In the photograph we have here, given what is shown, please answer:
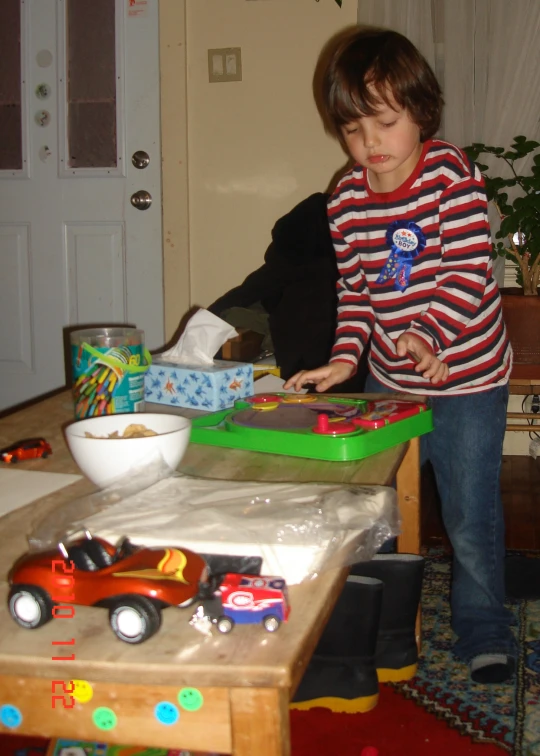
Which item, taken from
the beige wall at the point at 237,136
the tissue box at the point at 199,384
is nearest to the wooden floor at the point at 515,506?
the beige wall at the point at 237,136

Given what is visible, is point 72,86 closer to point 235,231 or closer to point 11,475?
point 235,231

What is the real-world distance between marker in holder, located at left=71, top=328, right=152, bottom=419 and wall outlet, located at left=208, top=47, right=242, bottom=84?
198cm

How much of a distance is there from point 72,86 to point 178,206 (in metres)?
0.57

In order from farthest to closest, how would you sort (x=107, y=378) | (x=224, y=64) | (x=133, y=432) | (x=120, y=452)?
(x=224, y=64), (x=107, y=378), (x=133, y=432), (x=120, y=452)

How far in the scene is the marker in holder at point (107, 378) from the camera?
3.58 feet

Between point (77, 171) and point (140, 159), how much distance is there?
242 mm

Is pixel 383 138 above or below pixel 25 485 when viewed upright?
above

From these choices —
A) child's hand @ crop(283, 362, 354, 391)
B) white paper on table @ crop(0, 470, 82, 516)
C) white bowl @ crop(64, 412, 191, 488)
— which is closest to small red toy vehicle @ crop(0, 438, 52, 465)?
white paper on table @ crop(0, 470, 82, 516)

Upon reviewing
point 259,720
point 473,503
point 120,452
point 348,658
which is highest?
point 120,452

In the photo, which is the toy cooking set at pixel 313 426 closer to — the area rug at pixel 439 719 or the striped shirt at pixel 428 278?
the striped shirt at pixel 428 278

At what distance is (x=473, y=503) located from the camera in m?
1.46

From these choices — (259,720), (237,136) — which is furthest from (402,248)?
(237,136)

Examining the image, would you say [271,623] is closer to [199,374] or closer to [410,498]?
[199,374]

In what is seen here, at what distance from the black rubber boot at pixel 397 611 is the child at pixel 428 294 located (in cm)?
13
